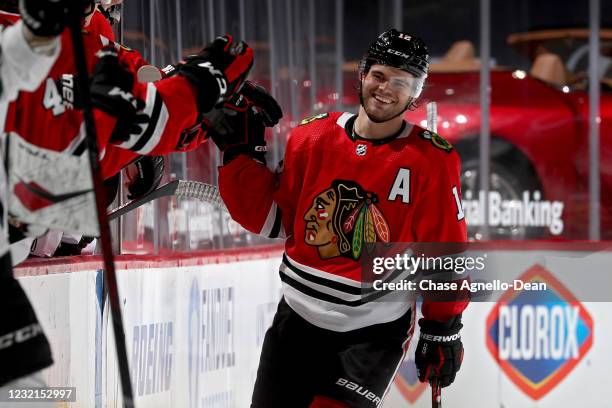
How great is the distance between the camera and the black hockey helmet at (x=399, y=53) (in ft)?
7.00

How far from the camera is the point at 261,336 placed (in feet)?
11.5

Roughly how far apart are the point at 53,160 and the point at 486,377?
7.51 feet

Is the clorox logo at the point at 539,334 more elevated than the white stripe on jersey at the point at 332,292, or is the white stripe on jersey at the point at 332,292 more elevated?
the white stripe on jersey at the point at 332,292

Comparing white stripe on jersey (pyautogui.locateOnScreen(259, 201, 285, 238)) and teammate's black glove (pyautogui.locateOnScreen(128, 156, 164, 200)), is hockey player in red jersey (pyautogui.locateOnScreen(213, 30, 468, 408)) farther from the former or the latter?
teammate's black glove (pyautogui.locateOnScreen(128, 156, 164, 200))

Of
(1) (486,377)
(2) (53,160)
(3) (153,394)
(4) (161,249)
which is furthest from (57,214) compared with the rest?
(1) (486,377)

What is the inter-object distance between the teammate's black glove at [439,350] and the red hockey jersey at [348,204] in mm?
53

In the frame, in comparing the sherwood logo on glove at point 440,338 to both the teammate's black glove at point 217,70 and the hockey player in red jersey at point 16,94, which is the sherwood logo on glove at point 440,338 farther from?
the hockey player in red jersey at point 16,94

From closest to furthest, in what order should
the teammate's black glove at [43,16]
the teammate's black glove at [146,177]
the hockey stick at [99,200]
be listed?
1. the teammate's black glove at [43,16]
2. the hockey stick at [99,200]
3. the teammate's black glove at [146,177]

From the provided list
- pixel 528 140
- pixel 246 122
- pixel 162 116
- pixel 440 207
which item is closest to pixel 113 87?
pixel 162 116

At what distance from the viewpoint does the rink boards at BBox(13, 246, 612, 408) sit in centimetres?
257

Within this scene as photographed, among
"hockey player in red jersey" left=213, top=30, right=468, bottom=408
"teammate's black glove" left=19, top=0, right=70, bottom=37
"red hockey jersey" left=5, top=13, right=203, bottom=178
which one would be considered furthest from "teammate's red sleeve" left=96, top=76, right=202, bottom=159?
"hockey player in red jersey" left=213, top=30, right=468, bottom=408

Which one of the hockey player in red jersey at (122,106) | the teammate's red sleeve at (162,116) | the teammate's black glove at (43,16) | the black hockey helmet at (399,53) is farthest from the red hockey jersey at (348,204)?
the teammate's black glove at (43,16)

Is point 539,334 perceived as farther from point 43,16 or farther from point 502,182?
point 502,182

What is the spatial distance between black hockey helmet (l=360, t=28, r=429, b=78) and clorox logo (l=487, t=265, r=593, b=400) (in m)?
1.38
